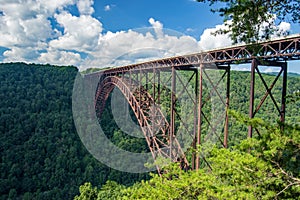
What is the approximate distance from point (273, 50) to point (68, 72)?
42.5 metres

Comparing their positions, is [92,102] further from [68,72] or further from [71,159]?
[68,72]

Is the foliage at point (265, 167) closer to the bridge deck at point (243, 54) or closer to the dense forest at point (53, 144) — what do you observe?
the bridge deck at point (243, 54)

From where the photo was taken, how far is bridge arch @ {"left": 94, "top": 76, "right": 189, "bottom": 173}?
10.1m

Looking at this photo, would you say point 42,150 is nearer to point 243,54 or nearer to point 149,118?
point 149,118

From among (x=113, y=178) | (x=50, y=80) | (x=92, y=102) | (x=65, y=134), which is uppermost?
(x=50, y=80)

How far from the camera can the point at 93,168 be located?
25.6 metres

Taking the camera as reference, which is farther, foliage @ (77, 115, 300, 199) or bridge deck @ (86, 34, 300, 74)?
bridge deck @ (86, 34, 300, 74)

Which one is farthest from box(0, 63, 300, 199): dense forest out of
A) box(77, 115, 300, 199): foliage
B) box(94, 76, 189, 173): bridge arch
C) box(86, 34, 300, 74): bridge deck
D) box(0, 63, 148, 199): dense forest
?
box(77, 115, 300, 199): foliage

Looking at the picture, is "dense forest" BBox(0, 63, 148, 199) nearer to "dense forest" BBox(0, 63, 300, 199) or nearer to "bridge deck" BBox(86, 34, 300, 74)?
"dense forest" BBox(0, 63, 300, 199)

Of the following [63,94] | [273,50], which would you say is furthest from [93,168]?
[273,50]

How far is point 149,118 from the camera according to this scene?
13453 millimetres

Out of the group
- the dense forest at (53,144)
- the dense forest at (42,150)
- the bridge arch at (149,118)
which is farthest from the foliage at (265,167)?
the dense forest at (42,150)

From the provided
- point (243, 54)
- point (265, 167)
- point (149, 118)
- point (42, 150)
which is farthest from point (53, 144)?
point (265, 167)

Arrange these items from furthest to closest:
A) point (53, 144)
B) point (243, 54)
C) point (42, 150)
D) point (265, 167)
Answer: point (53, 144) → point (42, 150) → point (243, 54) → point (265, 167)
